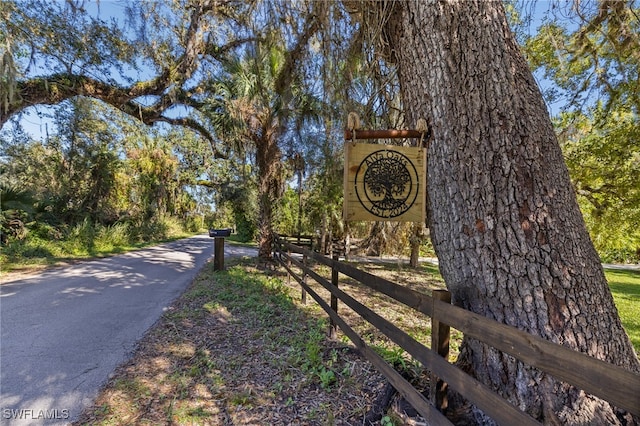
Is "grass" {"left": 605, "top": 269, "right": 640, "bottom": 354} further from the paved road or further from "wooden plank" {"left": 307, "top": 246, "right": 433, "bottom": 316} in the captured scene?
the paved road

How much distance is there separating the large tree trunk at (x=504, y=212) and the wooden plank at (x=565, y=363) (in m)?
0.38

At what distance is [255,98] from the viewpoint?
797 centimetres

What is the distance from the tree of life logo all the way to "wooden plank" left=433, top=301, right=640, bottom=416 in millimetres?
713

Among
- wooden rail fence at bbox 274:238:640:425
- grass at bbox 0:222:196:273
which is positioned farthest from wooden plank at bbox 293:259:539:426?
grass at bbox 0:222:196:273

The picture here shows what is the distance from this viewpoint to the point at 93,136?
1341 centimetres

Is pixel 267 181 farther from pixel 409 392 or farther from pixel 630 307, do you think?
pixel 630 307

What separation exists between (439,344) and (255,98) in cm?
772

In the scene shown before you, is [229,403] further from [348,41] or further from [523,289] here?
[348,41]

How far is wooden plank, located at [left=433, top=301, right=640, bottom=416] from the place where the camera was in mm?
852

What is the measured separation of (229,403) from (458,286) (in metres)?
1.98

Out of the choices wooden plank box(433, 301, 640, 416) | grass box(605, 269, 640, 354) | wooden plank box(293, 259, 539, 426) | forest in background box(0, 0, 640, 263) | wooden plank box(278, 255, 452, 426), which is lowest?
grass box(605, 269, 640, 354)

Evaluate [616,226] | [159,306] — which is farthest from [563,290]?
[616,226]

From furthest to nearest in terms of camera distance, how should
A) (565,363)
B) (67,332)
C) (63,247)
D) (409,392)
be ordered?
(63,247) < (67,332) < (409,392) < (565,363)

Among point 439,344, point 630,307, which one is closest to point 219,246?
point 439,344
